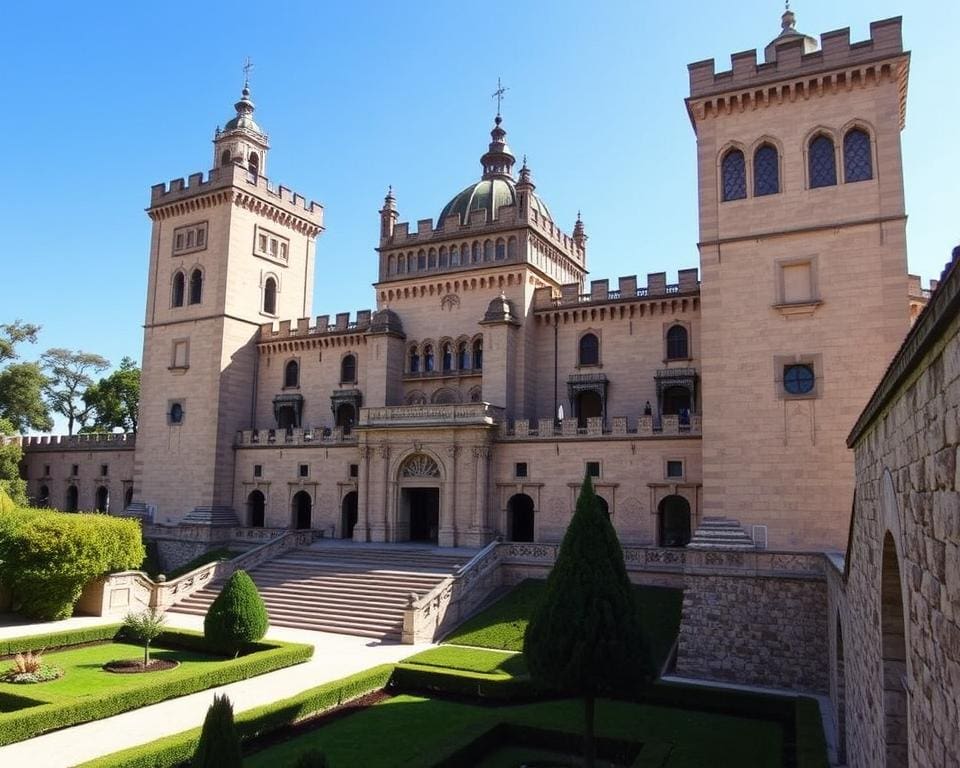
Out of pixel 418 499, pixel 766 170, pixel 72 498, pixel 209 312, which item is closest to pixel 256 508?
pixel 418 499

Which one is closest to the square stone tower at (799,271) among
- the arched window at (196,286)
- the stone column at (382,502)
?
the stone column at (382,502)

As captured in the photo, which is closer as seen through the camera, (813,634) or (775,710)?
(775,710)

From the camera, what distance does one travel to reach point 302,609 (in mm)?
31172

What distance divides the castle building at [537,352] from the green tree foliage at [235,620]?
13539mm

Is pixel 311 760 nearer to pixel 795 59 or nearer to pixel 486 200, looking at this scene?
pixel 795 59

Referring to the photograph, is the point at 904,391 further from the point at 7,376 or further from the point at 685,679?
the point at 7,376

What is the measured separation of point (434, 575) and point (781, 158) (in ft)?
68.9

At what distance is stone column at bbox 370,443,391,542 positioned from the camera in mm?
39000

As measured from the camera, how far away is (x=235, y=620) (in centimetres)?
2417

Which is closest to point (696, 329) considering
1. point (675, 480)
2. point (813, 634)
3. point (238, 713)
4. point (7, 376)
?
point (675, 480)

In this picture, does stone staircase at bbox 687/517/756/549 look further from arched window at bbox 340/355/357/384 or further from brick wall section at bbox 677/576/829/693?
arched window at bbox 340/355/357/384

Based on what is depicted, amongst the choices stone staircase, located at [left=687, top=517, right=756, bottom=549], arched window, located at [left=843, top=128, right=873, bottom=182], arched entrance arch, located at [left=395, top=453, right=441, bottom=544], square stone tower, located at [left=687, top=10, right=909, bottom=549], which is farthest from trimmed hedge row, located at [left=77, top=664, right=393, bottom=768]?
arched window, located at [left=843, top=128, right=873, bottom=182]

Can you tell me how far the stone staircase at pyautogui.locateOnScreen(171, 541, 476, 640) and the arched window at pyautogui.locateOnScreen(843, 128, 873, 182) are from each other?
21.4m

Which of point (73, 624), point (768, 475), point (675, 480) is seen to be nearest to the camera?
point (768, 475)
